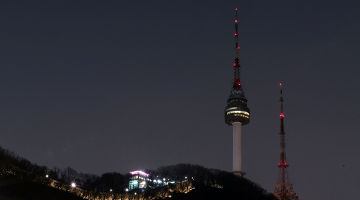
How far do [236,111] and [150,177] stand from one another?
39646mm

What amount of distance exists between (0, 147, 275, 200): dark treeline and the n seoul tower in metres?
16.6

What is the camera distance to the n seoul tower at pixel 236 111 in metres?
145

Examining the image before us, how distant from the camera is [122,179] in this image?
369ft

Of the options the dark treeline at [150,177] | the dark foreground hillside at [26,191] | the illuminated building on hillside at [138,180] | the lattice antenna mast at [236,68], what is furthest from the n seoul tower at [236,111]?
the dark foreground hillside at [26,191]

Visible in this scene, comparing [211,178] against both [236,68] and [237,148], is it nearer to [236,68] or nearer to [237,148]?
[237,148]

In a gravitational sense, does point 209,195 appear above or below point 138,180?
below

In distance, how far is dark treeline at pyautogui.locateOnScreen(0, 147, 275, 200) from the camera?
92494 mm

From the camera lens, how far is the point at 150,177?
390 feet

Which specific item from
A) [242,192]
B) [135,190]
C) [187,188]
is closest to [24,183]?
[135,190]

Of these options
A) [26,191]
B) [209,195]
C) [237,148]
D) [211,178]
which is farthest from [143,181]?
[26,191]

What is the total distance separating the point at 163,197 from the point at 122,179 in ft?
45.8

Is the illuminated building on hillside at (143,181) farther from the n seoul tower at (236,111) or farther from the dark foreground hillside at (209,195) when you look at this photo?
the n seoul tower at (236,111)

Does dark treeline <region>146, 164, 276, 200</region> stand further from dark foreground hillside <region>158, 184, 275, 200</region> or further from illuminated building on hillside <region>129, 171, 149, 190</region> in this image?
illuminated building on hillside <region>129, 171, 149, 190</region>

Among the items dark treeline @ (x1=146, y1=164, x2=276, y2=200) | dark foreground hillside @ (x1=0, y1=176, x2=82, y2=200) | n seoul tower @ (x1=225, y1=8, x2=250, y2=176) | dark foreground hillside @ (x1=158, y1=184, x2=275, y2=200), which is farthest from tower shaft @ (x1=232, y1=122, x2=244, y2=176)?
dark foreground hillside @ (x1=0, y1=176, x2=82, y2=200)
